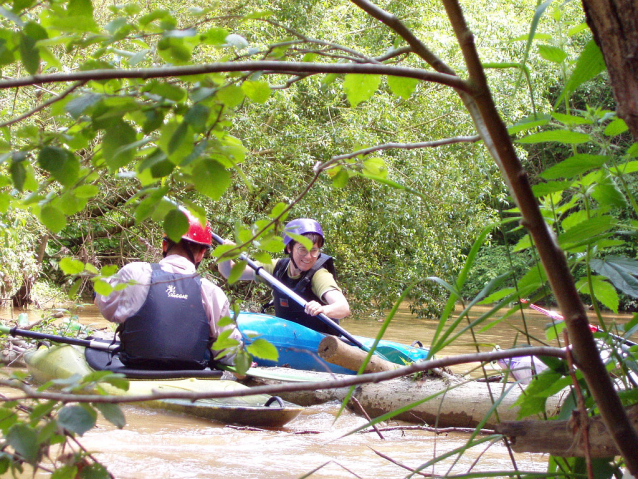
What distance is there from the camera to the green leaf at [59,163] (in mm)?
933

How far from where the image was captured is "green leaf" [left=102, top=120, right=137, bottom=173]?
0.89 m

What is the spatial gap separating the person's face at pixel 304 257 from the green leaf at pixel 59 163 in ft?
14.5

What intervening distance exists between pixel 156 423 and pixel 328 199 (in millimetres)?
6378

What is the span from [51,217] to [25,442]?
45 centimetres

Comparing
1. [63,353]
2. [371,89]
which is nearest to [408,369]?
[371,89]

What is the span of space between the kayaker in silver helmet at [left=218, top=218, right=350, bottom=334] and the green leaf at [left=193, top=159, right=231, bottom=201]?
423 centimetres

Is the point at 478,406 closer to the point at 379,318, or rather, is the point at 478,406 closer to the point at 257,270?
the point at 257,270

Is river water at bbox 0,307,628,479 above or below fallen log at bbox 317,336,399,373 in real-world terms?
below

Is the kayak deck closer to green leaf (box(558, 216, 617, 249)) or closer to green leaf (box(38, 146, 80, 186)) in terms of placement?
green leaf (box(38, 146, 80, 186))

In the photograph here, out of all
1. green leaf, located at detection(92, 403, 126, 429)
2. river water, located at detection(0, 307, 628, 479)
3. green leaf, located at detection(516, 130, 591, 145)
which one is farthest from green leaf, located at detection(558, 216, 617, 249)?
river water, located at detection(0, 307, 628, 479)

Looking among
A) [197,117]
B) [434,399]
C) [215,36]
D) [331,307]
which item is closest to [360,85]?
[215,36]

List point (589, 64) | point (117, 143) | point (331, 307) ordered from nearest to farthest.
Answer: point (117, 143), point (589, 64), point (331, 307)

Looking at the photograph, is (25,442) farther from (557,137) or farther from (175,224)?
(557,137)

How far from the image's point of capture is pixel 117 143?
0.90 m
